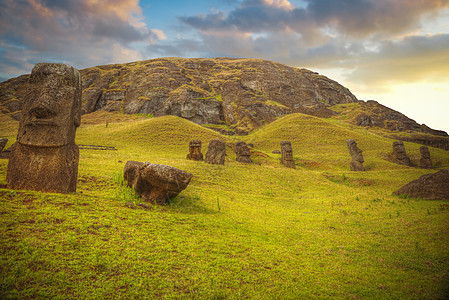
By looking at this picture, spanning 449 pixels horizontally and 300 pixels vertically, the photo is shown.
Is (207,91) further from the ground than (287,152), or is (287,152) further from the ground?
(207,91)

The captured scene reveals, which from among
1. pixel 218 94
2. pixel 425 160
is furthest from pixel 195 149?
pixel 218 94

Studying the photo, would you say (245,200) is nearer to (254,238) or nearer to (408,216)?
(254,238)

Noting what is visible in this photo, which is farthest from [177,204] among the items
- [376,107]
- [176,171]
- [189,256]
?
[376,107]

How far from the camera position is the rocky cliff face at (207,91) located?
78.7 metres

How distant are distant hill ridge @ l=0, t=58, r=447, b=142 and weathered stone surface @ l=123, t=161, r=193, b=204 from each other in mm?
58595

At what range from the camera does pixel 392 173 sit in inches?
980

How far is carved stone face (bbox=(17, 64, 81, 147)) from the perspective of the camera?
8.29 m

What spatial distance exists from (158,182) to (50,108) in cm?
464

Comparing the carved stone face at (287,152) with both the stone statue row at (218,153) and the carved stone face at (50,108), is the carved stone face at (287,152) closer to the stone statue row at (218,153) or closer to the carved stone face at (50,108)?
the stone statue row at (218,153)

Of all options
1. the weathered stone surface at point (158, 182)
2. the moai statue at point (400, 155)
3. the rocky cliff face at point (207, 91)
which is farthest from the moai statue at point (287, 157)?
the rocky cliff face at point (207, 91)

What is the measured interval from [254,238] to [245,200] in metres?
6.34

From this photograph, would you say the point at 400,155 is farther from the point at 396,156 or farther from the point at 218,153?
the point at 218,153

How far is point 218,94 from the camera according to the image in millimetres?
94875

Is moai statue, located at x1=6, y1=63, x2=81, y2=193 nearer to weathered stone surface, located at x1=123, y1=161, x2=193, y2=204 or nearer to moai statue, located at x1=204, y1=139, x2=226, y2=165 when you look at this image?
weathered stone surface, located at x1=123, y1=161, x2=193, y2=204
